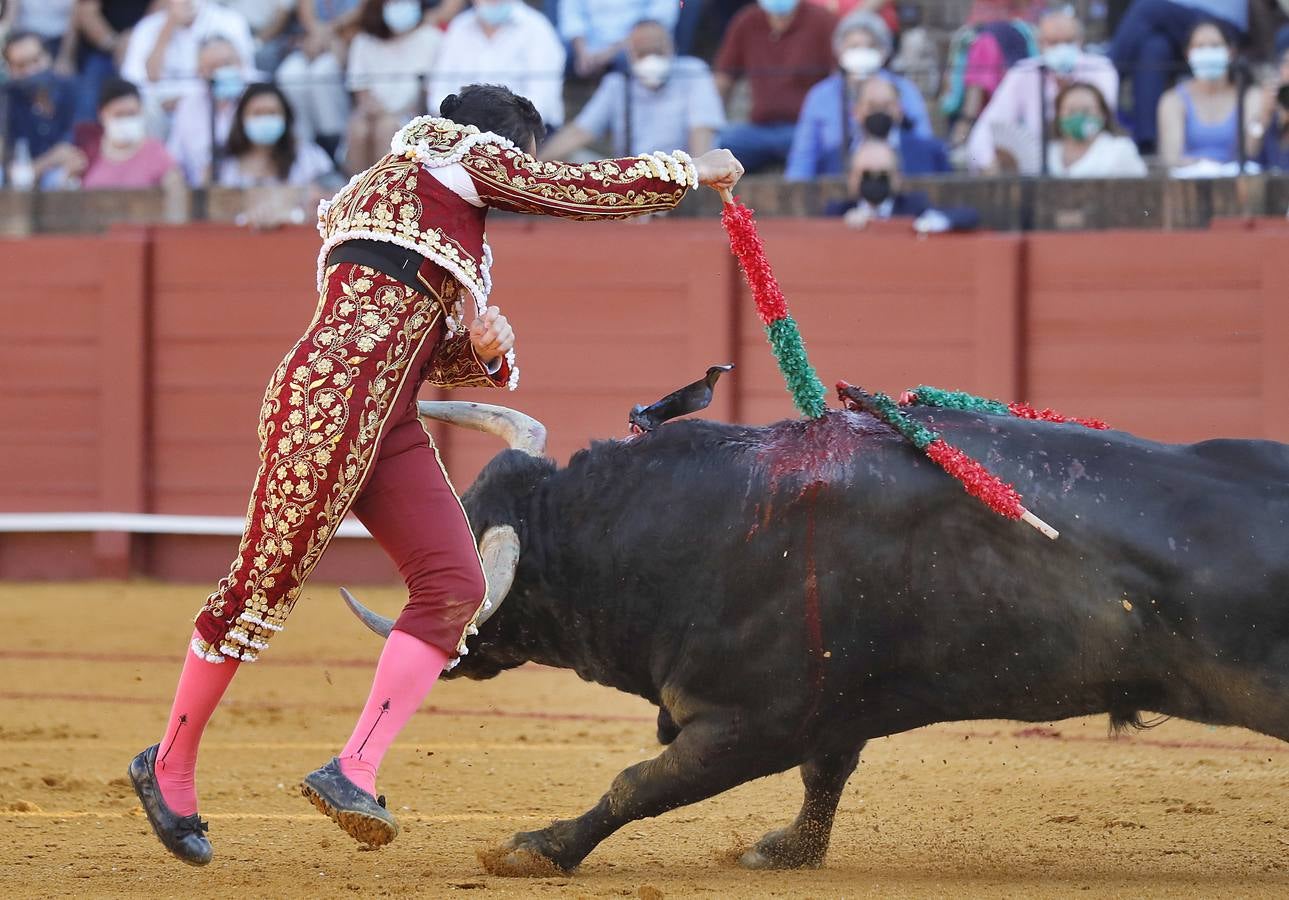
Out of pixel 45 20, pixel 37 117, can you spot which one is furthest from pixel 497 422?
pixel 45 20

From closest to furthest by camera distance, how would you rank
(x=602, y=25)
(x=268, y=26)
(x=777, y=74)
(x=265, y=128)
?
(x=777, y=74) → (x=265, y=128) → (x=602, y=25) → (x=268, y=26)

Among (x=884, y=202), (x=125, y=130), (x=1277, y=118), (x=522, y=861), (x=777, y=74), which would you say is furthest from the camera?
(x=125, y=130)

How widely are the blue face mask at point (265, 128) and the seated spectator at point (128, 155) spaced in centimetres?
64

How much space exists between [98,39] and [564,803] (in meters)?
6.62

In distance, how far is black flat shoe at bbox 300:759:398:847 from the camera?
2.90 m

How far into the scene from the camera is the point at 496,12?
816 cm

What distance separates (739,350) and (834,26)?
4.68 ft

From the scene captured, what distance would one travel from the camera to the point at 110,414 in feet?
27.8

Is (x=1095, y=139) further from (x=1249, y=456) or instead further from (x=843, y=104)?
(x=1249, y=456)

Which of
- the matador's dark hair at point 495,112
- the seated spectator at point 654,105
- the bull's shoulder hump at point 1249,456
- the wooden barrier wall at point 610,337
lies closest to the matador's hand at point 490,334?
the matador's dark hair at point 495,112

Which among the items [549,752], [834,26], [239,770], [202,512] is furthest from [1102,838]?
[202,512]

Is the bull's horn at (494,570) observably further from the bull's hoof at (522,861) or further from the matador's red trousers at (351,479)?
the bull's hoof at (522,861)

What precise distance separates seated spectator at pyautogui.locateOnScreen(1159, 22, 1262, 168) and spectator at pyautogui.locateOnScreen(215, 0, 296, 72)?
4.28 metres

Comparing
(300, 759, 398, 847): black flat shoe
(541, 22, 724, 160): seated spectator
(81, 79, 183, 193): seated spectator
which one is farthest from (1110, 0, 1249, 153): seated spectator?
(300, 759, 398, 847): black flat shoe
